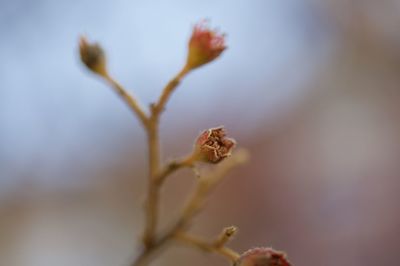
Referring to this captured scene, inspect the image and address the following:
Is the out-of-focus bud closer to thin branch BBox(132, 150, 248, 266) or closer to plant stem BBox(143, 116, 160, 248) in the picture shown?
plant stem BBox(143, 116, 160, 248)

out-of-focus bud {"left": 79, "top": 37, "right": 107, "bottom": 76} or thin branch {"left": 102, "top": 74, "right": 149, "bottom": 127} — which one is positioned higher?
out-of-focus bud {"left": 79, "top": 37, "right": 107, "bottom": 76}

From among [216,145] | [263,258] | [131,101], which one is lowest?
[263,258]

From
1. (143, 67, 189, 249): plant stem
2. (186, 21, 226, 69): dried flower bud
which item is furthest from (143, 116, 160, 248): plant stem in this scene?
(186, 21, 226, 69): dried flower bud

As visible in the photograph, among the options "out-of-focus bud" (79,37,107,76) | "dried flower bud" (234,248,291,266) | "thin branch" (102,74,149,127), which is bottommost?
"dried flower bud" (234,248,291,266)

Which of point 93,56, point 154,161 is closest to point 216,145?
point 154,161

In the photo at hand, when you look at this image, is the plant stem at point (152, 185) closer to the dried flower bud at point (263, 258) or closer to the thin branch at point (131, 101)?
the thin branch at point (131, 101)

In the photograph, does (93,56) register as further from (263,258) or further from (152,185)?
(263,258)

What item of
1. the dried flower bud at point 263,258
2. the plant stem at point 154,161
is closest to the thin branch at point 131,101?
the plant stem at point 154,161
